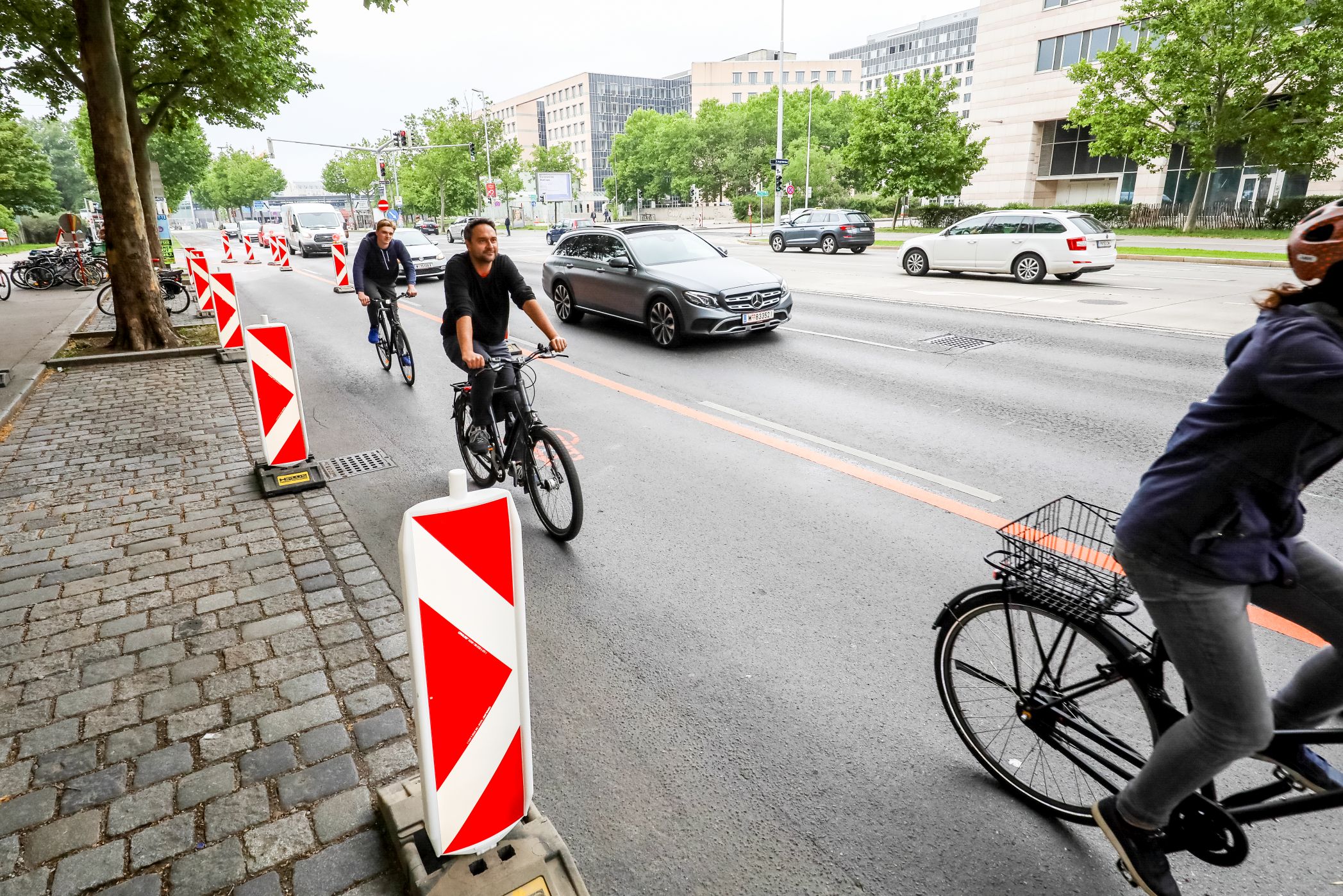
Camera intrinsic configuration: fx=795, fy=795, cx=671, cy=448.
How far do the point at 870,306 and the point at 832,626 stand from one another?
38.6 ft

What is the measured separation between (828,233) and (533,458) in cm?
2739

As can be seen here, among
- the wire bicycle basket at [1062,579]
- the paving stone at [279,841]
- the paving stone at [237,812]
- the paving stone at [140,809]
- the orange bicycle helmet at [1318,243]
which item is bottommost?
the paving stone at [279,841]

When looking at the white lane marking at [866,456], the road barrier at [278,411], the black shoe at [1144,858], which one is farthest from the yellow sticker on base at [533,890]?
the road barrier at [278,411]

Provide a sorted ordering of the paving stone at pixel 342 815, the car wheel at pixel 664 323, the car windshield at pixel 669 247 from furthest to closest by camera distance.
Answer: the car windshield at pixel 669 247, the car wheel at pixel 664 323, the paving stone at pixel 342 815

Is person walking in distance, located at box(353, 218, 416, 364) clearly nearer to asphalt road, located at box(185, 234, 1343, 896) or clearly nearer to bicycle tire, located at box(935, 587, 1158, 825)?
asphalt road, located at box(185, 234, 1343, 896)

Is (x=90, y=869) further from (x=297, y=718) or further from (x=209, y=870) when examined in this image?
(x=297, y=718)

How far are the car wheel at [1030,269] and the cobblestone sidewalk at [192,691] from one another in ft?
53.8

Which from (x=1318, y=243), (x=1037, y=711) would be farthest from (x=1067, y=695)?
(x=1318, y=243)

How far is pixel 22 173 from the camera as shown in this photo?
51625 millimetres

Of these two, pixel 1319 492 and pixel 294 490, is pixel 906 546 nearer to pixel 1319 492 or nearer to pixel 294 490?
pixel 1319 492

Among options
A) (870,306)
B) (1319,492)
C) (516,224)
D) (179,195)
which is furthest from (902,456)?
(516,224)

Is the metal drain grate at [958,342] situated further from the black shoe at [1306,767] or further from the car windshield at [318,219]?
the car windshield at [318,219]

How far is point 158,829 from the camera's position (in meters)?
2.63

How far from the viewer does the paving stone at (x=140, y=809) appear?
8.70ft
